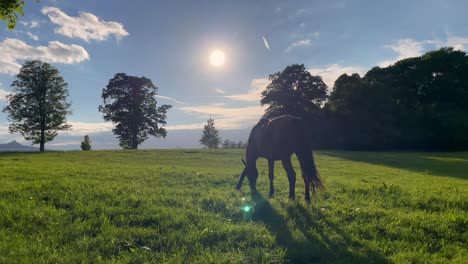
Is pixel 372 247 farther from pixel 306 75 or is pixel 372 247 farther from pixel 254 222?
pixel 306 75

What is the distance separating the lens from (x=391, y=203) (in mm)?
8977

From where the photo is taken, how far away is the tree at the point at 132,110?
57.1 m

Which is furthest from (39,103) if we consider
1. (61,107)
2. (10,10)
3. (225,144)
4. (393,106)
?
(225,144)

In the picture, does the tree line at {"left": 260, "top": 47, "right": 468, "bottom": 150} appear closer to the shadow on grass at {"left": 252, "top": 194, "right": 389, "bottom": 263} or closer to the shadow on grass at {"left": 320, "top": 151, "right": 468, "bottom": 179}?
the shadow on grass at {"left": 320, "top": 151, "right": 468, "bottom": 179}

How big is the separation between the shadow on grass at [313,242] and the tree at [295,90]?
57.0 m

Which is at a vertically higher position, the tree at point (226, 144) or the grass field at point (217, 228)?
the tree at point (226, 144)

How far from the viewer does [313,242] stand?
18.7 feet

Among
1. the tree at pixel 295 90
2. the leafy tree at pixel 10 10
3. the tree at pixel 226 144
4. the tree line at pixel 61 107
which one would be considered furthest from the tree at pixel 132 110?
the tree at pixel 226 144

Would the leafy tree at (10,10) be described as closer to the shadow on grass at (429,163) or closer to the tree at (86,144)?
the shadow on grass at (429,163)

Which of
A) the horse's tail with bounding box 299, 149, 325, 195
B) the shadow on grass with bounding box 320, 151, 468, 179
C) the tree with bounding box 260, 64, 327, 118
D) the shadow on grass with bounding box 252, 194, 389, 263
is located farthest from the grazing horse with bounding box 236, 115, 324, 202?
the tree with bounding box 260, 64, 327, 118

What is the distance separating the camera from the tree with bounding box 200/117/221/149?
330 ft

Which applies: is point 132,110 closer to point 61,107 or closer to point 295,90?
point 61,107

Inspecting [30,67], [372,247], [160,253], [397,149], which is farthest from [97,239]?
[397,149]

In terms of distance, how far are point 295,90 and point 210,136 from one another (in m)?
44.6
